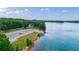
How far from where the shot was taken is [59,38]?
5.22 feet

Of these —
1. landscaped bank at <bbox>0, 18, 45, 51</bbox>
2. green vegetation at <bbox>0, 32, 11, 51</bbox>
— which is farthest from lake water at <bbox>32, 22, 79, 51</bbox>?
green vegetation at <bbox>0, 32, 11, 51</bbox>

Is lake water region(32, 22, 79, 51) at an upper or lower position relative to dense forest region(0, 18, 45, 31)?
lower

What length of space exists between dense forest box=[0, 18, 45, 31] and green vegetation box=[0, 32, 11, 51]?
0.07 metres

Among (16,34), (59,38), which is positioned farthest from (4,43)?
(59,38)

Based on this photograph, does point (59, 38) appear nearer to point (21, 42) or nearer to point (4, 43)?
point (21, 42)

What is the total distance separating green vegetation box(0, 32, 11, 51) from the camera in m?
1.57

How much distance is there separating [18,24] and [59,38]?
0.40 meters

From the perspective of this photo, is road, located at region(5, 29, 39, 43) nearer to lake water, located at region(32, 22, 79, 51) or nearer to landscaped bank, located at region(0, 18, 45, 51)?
landscaped bank, located at region(0, 18, 45, 51)

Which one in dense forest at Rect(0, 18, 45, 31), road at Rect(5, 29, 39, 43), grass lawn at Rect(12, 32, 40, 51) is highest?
dense forest at Rect(0, 18, 45, 31)

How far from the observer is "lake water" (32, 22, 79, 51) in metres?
1.58

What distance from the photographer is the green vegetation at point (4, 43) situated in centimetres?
157

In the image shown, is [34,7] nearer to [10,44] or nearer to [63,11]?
[63,11]

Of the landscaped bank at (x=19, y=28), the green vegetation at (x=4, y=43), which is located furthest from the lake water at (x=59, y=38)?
the green vegetation at (x=4, y=43)
